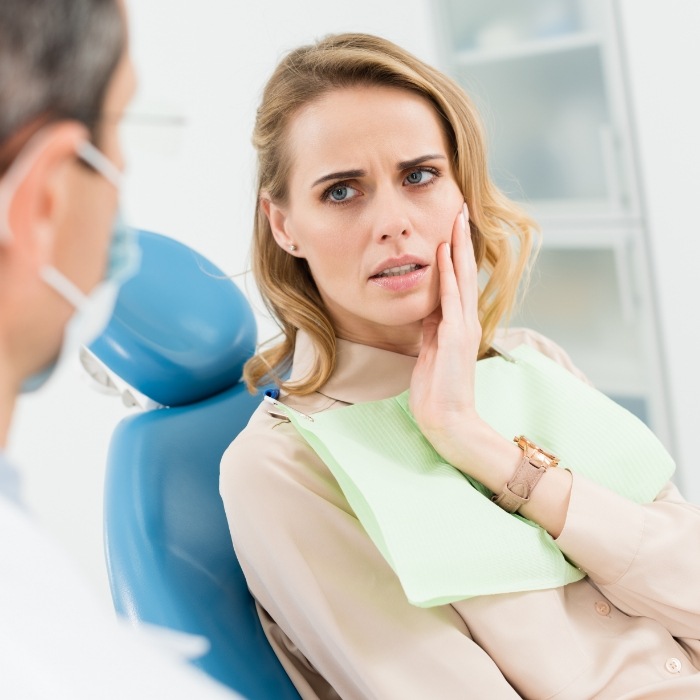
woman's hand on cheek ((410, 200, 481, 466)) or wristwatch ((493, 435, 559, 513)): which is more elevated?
woman's hand on cheek ((410, 200, 481, 466))

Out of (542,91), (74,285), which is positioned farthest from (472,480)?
(542,91)

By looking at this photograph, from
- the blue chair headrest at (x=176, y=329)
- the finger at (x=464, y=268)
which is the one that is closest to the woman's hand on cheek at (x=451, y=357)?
the finger at (x=464, y=268)

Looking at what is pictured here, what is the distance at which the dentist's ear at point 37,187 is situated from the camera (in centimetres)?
53

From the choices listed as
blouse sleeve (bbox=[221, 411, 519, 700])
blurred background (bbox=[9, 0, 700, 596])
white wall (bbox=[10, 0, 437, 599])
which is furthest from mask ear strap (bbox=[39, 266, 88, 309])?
white wall (bbox=[10, 0, 437, 599])

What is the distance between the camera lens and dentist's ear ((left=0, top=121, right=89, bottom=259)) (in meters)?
0.53

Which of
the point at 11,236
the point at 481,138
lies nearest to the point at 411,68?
the point at 481,138

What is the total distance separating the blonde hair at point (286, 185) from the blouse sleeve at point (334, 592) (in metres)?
0.20

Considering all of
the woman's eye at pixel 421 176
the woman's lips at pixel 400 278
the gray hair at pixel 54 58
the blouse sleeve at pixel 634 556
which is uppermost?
the gray hair at pixel 54 58

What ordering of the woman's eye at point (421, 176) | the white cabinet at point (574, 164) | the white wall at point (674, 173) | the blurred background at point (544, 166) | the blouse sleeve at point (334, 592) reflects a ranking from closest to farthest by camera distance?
the blouse sleeve at point (334, 592)
the woman's eye at point (421, 176)
the white wall at point (674, 173)
the blurred background at point (544, 166)
the white cabinet at point (574, 164)

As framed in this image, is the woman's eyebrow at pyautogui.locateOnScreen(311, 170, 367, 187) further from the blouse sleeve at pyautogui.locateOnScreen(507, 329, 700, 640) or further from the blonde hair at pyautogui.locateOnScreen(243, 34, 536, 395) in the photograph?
the blouse sleeve at pyautogui.locateOnScreen(507, 329, 700, 640)

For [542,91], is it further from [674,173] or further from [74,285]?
[74,285]

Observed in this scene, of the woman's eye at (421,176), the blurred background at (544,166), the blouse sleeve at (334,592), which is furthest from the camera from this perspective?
the blurred background at (544,166)

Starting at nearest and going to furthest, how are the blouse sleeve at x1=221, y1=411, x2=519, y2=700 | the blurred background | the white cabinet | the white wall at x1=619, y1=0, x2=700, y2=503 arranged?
1. the blouse sleeve at x1=221, y1=411, x2=519, y2=700
2. the white wall at x1=619, y1=0, x2=700, y2=503
3. the blurred background
4. the white cabinet

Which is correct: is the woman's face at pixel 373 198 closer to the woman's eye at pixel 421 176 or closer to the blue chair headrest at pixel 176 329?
the woman's eye at pixel 421 176
